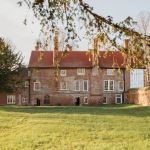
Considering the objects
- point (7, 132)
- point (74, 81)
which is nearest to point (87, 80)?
point (74, 81)

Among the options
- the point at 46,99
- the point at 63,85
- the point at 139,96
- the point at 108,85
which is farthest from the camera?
the point at 108,85

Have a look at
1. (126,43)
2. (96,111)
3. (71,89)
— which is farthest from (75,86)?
(126,43)

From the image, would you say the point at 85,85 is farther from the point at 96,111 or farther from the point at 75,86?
the point at 96,111

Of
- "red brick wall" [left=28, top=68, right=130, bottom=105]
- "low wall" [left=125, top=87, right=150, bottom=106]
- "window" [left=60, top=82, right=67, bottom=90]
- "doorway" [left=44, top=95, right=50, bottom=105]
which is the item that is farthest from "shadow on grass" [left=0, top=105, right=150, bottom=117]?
"window" [left=60, top=82, right=67, bottom=90]

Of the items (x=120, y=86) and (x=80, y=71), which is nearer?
(x=120, y=86)

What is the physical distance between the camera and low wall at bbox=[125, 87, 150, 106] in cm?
6714

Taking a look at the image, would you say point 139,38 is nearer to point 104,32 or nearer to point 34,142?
point 104,32

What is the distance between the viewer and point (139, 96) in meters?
71.9

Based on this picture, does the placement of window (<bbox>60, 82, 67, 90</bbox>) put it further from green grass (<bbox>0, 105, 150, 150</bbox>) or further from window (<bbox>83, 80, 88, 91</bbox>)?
green grass (<bbox>0, 105, 150, 150</bbox>)

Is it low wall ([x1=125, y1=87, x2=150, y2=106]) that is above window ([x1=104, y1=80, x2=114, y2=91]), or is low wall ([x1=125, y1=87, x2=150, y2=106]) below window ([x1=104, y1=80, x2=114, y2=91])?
below

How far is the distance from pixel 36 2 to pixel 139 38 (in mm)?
2225

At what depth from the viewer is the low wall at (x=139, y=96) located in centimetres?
6714

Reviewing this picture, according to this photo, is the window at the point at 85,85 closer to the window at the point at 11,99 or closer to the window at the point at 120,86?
the window at the point at 120,86

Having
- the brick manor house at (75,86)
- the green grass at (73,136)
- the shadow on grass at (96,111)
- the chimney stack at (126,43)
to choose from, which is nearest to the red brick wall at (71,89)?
the brick manor house at (75,86)
